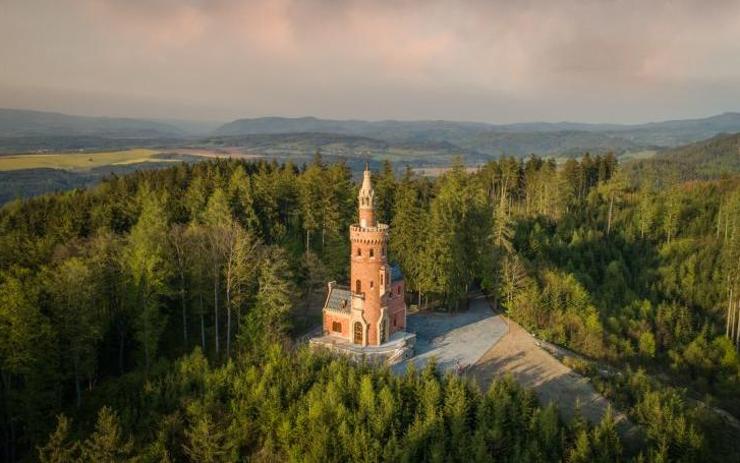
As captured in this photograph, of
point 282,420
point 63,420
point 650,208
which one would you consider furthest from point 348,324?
point 650,208

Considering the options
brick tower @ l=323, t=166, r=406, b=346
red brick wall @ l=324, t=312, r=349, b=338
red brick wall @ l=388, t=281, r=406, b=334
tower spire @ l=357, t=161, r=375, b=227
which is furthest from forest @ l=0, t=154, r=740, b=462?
tower spire @ l=357, t=161, r=375, b=227

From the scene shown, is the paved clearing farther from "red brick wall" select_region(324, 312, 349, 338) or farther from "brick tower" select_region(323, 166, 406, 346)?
"red brick wall" select_region(324, 312, 349, 338)

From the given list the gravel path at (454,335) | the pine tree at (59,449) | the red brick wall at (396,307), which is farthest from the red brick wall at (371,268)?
the pine tree at (59,449)

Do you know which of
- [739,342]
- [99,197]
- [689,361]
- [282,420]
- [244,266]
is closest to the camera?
[282,420]

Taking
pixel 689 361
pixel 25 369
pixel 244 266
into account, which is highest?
pixel 244 266

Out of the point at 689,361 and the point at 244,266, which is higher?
the point at 244,266

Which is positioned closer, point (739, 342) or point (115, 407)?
point (115, 407)

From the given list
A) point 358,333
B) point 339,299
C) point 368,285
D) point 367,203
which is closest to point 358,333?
point 358,333

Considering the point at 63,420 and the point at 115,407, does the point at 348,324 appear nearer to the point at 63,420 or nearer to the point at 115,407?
the point at 115,407
